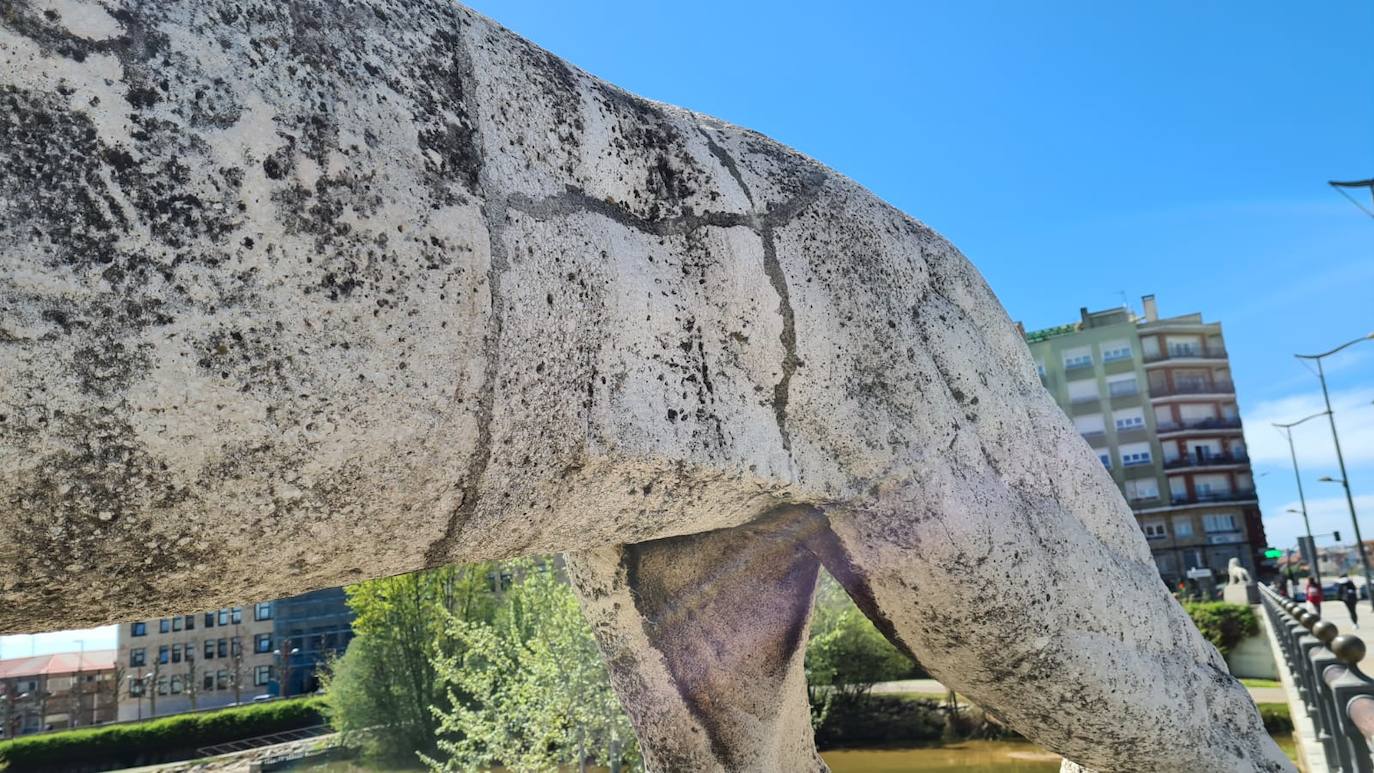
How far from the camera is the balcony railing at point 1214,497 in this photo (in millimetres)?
52344

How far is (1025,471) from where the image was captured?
176 centimetres

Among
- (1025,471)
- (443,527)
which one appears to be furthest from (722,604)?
(443,527)

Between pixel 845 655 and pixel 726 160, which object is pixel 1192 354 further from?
pixel 726 160

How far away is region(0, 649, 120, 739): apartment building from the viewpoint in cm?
5256

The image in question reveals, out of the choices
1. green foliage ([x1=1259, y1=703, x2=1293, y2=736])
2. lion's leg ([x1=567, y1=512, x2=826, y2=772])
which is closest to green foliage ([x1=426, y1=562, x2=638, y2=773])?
lion's leg ([x1=567, y1=512, x2=826, y2=772])

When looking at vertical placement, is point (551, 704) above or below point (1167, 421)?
below

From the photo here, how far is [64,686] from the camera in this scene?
6209 centimetres

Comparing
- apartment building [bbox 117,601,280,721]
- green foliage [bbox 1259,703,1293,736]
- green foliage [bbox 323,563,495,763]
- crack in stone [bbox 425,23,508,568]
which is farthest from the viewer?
apartment building [bbox 117,601,280,721]

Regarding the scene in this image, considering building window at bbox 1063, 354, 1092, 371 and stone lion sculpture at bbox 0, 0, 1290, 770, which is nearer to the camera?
stone lion sculpture at bbox 0, 0, 1290, 770

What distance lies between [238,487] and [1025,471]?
128 cm

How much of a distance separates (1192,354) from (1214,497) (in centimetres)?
808

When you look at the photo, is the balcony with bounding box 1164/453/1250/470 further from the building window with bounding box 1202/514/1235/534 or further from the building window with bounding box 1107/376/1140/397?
the building window with bounding box 1107/376/1140/397

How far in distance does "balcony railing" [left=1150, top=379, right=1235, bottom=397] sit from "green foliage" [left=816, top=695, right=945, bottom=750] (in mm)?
37500

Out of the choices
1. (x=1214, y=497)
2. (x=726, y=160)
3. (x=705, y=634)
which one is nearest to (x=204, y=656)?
(x=1214, y=497)
